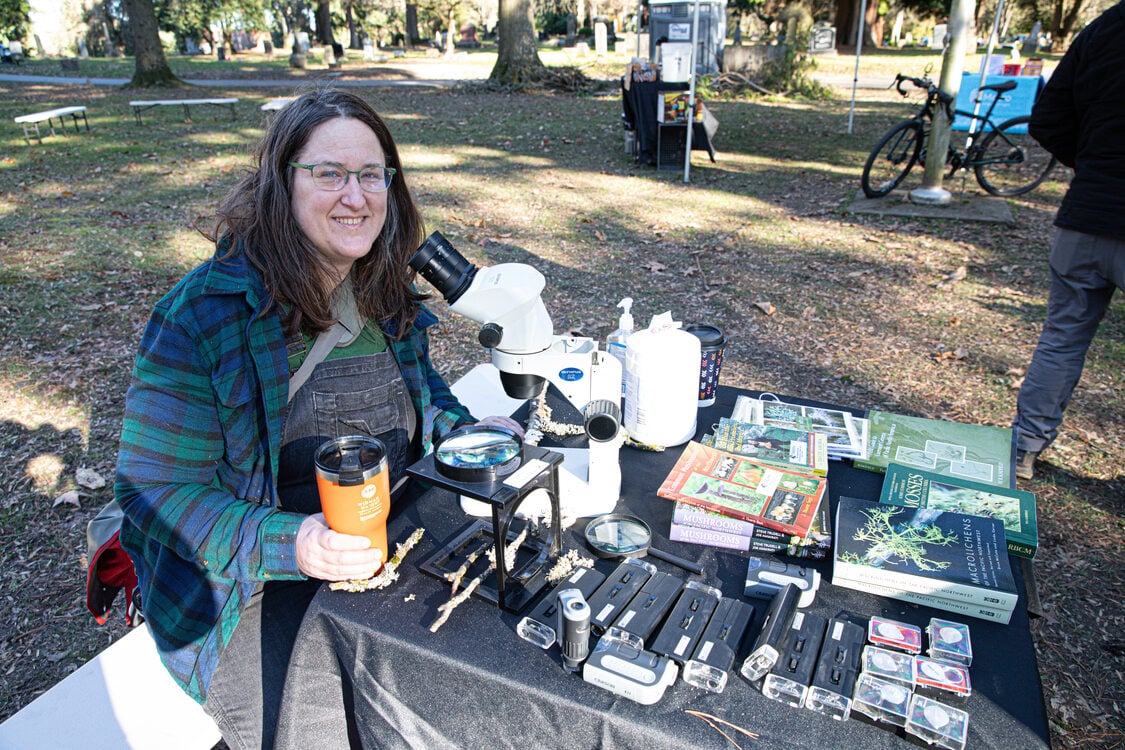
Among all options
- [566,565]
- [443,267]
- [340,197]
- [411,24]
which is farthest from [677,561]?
[411,24]

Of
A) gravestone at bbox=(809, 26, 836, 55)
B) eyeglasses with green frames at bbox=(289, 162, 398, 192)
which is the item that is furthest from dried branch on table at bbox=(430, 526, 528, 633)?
gravestone at bbox=(809, 26, 836, 55)

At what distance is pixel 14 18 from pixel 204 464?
39965 mm

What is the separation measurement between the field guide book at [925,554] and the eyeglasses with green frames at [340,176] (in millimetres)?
1490

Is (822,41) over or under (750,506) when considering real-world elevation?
over

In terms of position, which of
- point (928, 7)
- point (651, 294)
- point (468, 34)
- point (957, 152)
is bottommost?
point (651, 294)

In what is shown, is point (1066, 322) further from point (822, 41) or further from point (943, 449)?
point (822, 41)

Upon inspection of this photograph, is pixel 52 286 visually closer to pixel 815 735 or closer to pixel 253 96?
pixel 815 735

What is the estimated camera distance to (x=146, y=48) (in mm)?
17578

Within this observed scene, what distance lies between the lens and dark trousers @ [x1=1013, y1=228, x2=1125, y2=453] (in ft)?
10.1

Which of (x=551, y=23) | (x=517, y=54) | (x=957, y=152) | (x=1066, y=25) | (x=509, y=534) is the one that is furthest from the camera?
(x=551, y=23)

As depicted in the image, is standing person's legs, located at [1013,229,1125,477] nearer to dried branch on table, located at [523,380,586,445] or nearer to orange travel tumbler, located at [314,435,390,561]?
dried branch on table, located at [523,380,586,445]

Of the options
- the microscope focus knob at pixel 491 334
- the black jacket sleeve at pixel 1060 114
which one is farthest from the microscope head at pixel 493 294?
the black jacket sleeve at pixel 1060 114

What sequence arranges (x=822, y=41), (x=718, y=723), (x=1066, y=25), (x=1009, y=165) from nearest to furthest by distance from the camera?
(x=718, y=723) < (x=1009, y=165) < (x=822, y=41) < (x=1066, y=25)

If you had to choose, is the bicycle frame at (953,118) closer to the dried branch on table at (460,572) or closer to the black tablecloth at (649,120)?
the black tablecloth at (649,120)
